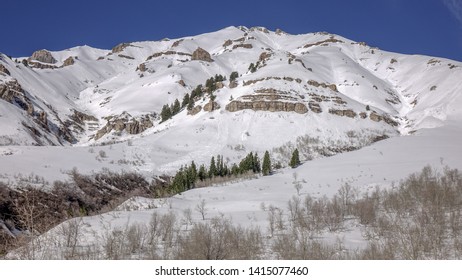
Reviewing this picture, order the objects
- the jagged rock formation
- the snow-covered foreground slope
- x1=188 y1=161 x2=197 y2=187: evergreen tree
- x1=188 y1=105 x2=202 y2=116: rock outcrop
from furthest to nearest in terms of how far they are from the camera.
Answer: the jagged rock formation, x1=188 y1=105 x2=202 y2=116: rock outcrop, x1=188 y1=161 x2=197 y2=187: evergreen tree, the snow-covered foreground slope

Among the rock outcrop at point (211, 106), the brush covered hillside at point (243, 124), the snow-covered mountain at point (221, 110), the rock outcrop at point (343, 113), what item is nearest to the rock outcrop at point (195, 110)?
the snow-covered mountain at point (221, 110)

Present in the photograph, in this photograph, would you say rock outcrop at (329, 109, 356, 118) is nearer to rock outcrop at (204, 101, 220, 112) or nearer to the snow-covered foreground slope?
the snow-covered foreground slope

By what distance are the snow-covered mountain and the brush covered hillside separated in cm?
40

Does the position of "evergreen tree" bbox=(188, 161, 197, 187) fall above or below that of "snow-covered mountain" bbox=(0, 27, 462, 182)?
below

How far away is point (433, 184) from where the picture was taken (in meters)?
32.0

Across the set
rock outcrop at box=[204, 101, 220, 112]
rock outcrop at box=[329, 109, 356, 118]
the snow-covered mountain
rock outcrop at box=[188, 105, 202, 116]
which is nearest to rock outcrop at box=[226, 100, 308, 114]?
the snow-covered mountain

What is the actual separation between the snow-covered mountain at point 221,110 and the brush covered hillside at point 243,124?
15.8 inches

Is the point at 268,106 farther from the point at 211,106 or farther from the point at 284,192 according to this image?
the point at 284,192

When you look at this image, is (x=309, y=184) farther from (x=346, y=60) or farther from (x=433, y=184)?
(x=346, y=60)

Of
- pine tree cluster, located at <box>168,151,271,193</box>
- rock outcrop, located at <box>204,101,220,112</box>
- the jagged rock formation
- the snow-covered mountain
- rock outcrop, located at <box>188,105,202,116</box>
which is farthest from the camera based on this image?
the jagged rock formation

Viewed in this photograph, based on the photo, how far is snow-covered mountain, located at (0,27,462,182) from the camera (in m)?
72.8

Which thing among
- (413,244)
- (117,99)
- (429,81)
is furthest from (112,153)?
(429,81)

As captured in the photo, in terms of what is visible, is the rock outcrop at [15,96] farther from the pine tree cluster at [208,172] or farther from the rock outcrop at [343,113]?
the rock outcrop at [343,113]

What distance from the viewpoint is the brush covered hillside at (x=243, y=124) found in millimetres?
46281
